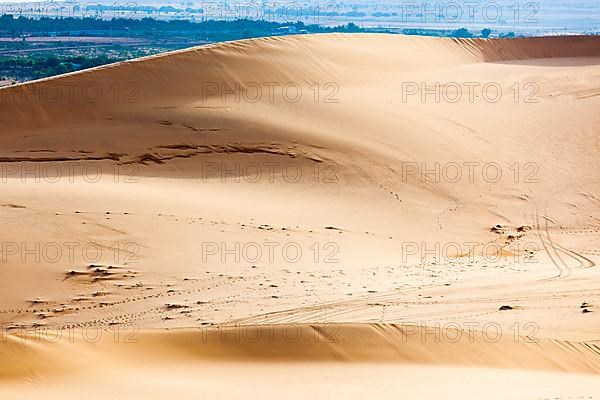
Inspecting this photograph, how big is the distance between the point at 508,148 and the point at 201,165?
18.3ft

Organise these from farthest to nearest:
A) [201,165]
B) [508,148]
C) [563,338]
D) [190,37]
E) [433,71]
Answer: [190,37] → [433,71] → [508,148] → [201,165] → [563,338]

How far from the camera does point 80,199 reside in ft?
31.6

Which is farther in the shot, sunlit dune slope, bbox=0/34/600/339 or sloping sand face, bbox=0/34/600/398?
sunlit dune slope, bbox=0/34/600/339

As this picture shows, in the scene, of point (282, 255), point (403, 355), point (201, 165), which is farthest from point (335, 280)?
point (201, 165)

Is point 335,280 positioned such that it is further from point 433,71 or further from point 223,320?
point 433,71

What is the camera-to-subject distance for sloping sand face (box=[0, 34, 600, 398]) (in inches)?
224

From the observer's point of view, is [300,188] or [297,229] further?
[300,188]

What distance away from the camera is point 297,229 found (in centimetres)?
981

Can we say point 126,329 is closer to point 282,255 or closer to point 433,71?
point 282,255

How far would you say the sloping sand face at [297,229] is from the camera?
5.68m

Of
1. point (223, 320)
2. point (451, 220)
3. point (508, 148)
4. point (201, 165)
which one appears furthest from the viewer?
point (508, 148)

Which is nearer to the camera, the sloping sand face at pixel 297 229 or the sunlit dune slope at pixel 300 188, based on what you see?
the sloping sand face at pixel 297 229

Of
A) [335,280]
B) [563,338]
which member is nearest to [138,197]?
[335,280]

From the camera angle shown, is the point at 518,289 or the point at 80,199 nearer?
the point at 518,289
